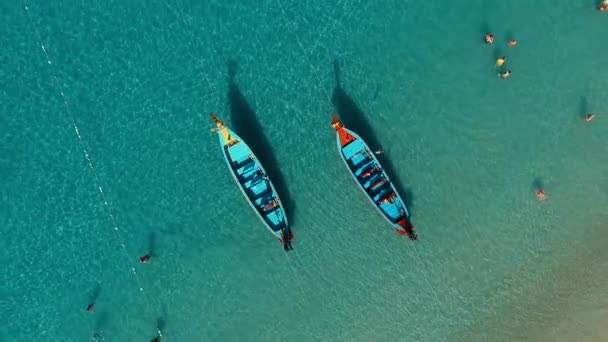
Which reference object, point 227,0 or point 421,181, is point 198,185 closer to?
point 227,0

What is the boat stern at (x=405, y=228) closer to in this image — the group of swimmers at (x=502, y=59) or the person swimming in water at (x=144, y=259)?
the group of swimmers at (x=502, y=59)

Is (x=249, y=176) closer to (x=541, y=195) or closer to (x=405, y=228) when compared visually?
(x=405, y=228)

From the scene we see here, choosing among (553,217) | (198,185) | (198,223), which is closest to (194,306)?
(198,223)

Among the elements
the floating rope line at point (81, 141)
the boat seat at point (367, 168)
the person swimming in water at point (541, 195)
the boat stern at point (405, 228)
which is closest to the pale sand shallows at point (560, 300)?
the person swimming in water at point (541, 195)

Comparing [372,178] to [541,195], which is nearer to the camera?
[372,178]

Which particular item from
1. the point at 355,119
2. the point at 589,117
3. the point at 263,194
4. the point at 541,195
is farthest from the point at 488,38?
the point at 263,194
